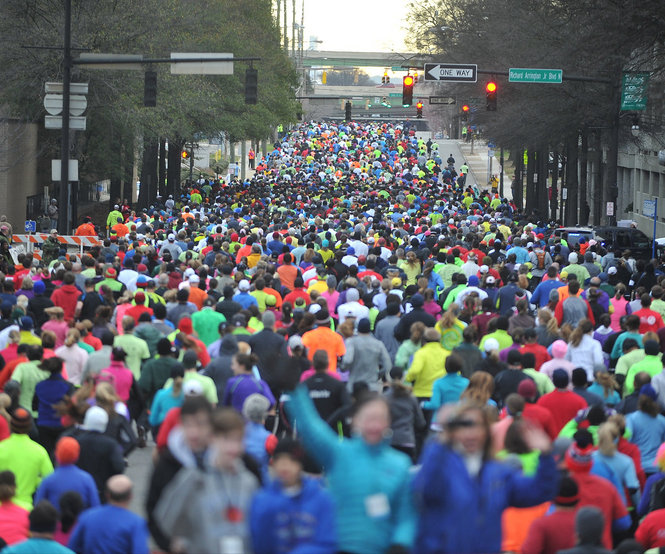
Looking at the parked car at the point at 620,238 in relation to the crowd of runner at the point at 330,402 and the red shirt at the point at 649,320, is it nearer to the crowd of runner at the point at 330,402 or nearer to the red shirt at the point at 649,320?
the crowd of runner at the point at 330,402

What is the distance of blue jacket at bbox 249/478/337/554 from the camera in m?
5.92

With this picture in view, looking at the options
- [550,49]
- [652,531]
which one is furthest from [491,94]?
[652,531]

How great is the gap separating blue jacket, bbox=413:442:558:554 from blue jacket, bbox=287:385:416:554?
0.08 meters

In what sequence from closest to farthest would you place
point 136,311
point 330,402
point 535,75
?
point 330,402, point 136,311, point 535,75

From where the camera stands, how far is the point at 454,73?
35.9 meters

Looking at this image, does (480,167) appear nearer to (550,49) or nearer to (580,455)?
(550,49)

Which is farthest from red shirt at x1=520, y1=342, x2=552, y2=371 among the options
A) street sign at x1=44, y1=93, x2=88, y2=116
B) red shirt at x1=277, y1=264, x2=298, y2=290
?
street sign at x1=44, y1=93, x2=88, y2=116

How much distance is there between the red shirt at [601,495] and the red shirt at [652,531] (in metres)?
0.19

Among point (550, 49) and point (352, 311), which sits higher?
point (550, 49)

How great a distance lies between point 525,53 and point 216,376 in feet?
105

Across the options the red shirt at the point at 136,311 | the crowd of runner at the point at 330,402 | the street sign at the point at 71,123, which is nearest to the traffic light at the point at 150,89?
the street sign at the point at 71,123

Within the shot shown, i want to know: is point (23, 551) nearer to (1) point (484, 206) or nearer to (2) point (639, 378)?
(2) point (639, 378)

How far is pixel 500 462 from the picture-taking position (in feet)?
20.9

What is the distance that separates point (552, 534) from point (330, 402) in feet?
12.5
